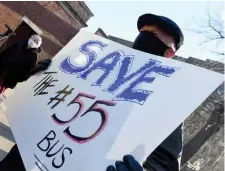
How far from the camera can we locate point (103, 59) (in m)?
1.97

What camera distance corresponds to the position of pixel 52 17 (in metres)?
13.6

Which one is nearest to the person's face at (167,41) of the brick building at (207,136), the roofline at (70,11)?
the brick building at (207,136)

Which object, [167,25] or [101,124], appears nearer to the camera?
[101,124]

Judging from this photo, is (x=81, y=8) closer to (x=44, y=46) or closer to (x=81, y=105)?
(x=44, y=46)

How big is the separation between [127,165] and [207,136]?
11.8 metres

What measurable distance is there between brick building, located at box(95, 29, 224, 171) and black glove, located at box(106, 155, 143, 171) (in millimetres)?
9280

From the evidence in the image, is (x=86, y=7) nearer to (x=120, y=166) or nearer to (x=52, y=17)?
(x=52, y=17)

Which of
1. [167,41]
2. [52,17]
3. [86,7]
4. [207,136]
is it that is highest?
[167,41]

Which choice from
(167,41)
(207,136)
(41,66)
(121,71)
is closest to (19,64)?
(41,66)

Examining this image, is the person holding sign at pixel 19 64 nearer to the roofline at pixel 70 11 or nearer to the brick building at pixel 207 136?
the brick building at pixel 207 136

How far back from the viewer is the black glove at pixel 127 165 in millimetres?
1200

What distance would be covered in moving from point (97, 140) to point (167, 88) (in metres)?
0.36

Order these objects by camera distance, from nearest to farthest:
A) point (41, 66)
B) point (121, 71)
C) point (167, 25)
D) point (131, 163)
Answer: point (131, 163) → point (121, 71) → point (167, 25) → point (41, 66)

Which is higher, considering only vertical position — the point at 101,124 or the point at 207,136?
the point at 101,124
